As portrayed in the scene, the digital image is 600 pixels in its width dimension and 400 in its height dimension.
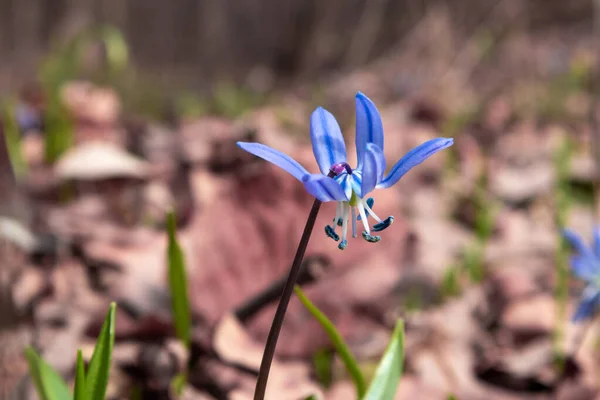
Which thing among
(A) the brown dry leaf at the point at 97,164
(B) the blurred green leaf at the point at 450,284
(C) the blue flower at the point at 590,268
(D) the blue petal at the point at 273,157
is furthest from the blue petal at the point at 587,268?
(A) the brown dry leaf at the point at 97,164

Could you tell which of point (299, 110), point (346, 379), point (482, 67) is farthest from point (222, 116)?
point (482, 67)

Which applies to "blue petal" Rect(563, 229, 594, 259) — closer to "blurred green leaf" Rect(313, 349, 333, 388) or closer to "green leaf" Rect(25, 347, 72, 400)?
"blurred green leaf" Rect(313, 349, 333, 388)

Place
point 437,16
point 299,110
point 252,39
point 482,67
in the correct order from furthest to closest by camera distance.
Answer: point 252,39 → point 482,67 → point 437,16 → point 299,110

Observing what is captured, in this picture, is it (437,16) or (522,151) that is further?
(437,16)

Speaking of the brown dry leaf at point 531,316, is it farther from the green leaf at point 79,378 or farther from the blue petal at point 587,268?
the green leaf at point 79,378

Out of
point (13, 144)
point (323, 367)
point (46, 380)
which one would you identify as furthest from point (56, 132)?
point (46, 380)

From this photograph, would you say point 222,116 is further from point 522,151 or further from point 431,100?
point 522,151

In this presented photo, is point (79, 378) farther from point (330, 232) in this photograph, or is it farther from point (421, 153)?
point (421, 153)

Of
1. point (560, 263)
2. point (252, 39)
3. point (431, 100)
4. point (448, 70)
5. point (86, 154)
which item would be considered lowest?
point (560, 263)
